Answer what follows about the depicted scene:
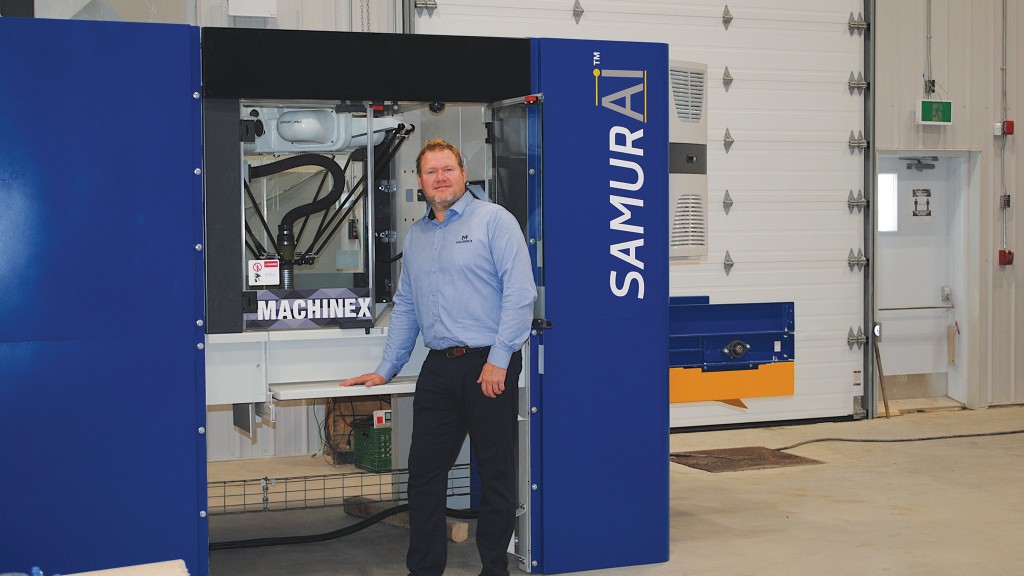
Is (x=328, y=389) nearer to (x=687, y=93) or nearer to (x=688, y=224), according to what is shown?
(x=688, y=224)

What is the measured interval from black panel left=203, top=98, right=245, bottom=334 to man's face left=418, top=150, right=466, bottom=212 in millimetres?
697

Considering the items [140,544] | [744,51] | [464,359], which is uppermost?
[744,51]

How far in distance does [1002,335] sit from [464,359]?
6444 millimetres

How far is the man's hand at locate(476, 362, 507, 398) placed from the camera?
3809mm

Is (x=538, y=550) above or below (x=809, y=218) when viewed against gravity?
below

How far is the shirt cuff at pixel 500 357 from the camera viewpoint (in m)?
3.81

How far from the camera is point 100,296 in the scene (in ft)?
12.2

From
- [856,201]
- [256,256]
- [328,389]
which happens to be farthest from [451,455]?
[856,201]

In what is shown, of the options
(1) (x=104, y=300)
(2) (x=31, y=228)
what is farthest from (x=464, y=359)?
(2) (x=31, y=228)

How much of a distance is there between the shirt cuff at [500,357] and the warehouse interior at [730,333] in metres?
0.43

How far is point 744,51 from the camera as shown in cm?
798

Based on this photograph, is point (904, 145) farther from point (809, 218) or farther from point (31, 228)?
point (31, 228)

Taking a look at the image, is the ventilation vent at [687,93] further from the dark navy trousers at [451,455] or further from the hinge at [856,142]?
the hinge at [856,142]

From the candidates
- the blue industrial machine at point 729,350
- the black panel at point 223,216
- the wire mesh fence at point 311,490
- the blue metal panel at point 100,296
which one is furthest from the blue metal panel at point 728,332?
the blue metal panel at point 100,296
